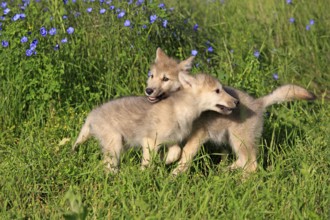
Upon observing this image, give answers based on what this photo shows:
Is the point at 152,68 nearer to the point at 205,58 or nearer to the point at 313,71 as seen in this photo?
the point at 205,58

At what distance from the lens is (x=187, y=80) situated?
20.6 feet

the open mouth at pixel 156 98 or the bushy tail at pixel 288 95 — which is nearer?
the bushy tail at pixel 288 95

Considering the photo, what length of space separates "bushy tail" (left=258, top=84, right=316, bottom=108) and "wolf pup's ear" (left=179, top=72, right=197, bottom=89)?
64cm

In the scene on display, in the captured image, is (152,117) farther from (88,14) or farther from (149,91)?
(88,14)

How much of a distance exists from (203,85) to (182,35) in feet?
6.05

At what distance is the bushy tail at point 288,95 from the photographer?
6215 mm

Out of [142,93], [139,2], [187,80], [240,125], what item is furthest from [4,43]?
[240,125]

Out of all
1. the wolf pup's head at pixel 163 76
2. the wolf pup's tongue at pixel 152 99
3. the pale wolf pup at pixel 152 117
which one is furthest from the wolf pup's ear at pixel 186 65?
the wolf pup's tongue at pixel 152 99

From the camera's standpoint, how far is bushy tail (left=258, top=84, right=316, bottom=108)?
621 cm

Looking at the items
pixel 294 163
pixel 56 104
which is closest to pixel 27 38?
pixel 56 104

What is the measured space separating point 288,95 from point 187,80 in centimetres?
89

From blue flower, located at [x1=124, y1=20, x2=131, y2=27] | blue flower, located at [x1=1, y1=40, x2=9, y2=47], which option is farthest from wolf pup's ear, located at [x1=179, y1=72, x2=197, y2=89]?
blue flower, located at [x1=1, y1=40, x2=9, y2=47]

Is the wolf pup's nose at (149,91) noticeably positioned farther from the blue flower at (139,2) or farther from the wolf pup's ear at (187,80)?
the blue flower at (139,2)

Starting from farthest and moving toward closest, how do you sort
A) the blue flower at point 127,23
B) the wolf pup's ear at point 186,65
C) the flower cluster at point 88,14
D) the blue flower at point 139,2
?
the blue flower at point 139,2 < the blue flower at point 127,23 < the flower cluster at point 88,14 < the wolf pup's ear at point 186,65
